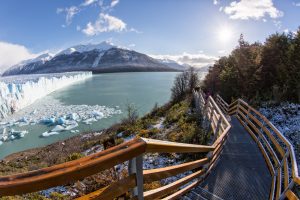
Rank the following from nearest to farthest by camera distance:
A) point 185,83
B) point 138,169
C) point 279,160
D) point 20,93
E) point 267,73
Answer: point 138,169
point 279,160
point 267,73
point 185,83
point 20,93

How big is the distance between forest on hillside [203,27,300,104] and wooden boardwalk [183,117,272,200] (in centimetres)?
513

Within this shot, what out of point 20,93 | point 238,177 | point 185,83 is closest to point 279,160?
point 238,177

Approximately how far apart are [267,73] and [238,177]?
35.5 ft

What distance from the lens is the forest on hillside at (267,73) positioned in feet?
40.9

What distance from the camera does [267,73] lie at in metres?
15.1

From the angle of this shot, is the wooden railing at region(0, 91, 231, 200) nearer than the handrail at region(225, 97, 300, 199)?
Yes

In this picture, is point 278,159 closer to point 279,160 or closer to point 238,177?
point 279,160

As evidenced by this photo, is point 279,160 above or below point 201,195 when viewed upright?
below

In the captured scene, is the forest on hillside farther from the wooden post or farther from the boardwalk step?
the wooden post

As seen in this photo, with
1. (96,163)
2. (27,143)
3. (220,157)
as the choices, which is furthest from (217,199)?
(27,143)

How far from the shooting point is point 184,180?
13.9 feet

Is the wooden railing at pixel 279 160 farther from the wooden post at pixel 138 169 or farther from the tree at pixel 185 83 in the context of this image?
the tree at pixel 185 83

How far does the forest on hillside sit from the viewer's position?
40.9ft

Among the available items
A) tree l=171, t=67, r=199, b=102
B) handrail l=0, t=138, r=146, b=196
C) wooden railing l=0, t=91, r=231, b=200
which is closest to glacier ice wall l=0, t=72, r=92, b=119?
tree l=171, t=67, r=199, b=102
